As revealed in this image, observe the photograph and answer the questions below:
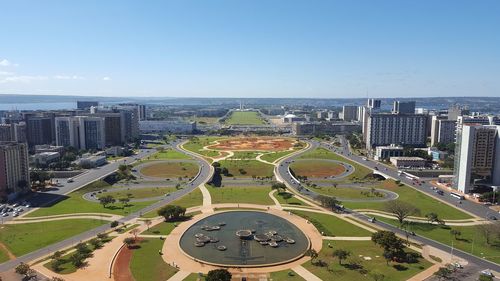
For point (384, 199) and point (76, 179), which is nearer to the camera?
point (384, 199)

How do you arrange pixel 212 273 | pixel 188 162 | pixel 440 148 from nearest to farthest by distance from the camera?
pixel 212 273 < pixel 188 162 < pixel 440 148

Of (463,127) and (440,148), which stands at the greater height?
(463,127)

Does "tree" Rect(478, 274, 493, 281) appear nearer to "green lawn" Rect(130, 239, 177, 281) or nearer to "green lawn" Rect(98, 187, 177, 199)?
"green lawn" Rect(130, 239, 177, 281)

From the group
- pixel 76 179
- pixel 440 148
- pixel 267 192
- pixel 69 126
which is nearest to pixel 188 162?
pixel 76 179

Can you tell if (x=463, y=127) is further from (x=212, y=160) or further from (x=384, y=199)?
(x=212, y=160)

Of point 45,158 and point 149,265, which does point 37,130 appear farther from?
point 149,265
